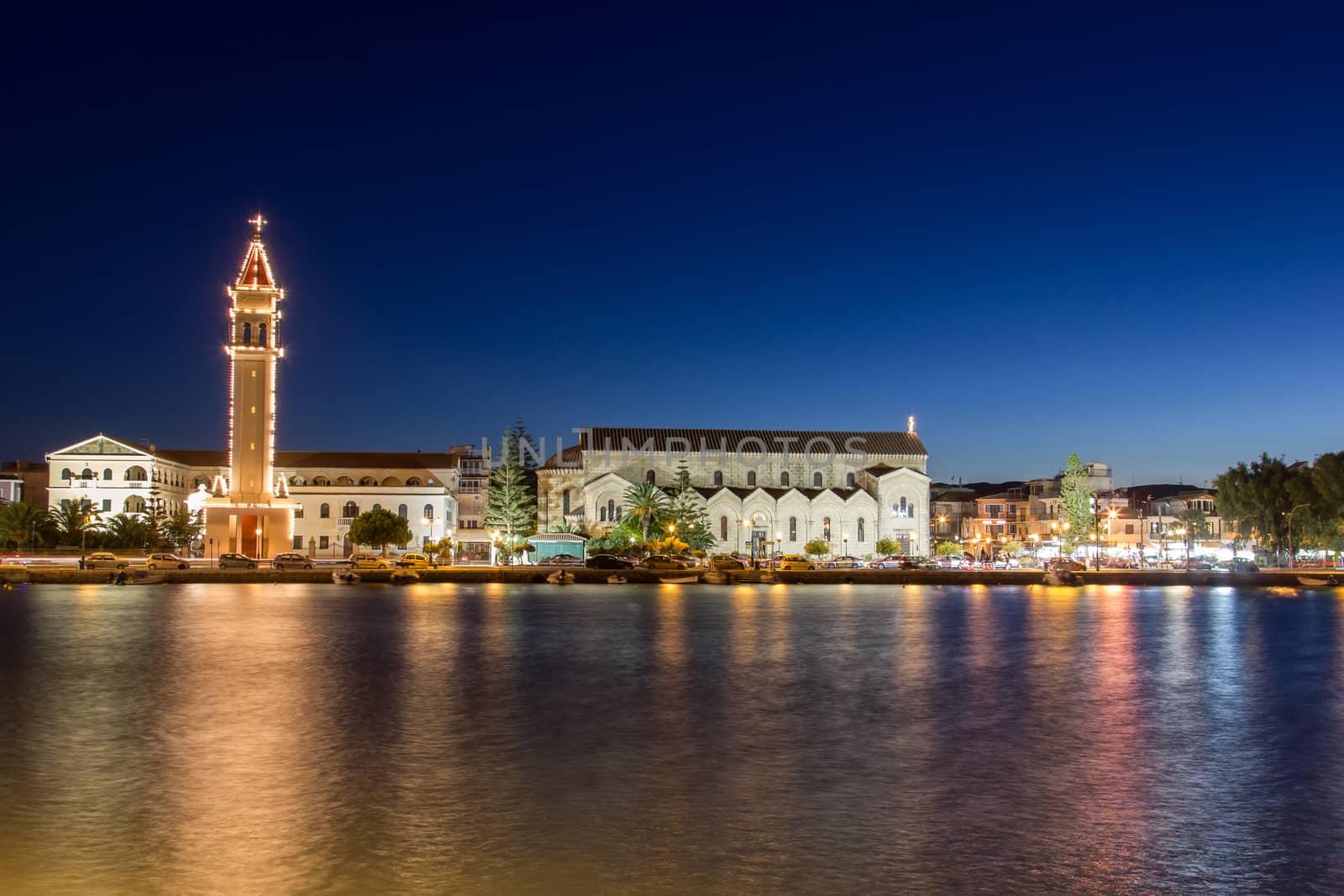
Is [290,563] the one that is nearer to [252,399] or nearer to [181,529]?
[252,399]

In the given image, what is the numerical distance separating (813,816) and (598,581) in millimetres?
45061

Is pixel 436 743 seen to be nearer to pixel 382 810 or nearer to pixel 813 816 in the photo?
pixel 382 810

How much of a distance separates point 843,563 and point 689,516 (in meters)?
9.67

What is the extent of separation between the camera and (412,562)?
58.9 metres

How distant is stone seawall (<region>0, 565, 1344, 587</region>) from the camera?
53.5 m

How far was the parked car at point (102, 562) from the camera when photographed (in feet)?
184

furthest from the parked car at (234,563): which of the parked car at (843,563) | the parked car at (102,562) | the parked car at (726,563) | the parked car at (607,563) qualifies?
the parked car at (843,563)

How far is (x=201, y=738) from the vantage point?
17.1 metres

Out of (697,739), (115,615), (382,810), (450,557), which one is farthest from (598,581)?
(382,810)

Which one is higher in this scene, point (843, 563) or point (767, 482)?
point (767, 482)

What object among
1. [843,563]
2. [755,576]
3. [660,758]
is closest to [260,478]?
[755,576]

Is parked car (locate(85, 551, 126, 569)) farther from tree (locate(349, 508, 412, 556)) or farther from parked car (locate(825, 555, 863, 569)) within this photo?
parked car (locate(825, 555, 863, 569))

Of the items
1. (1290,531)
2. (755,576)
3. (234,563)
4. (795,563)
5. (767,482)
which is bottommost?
(755,576)

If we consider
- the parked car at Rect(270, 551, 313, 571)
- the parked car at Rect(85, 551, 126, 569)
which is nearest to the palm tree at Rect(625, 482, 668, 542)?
the parked car at Rect(270, 551, 313, 571)
